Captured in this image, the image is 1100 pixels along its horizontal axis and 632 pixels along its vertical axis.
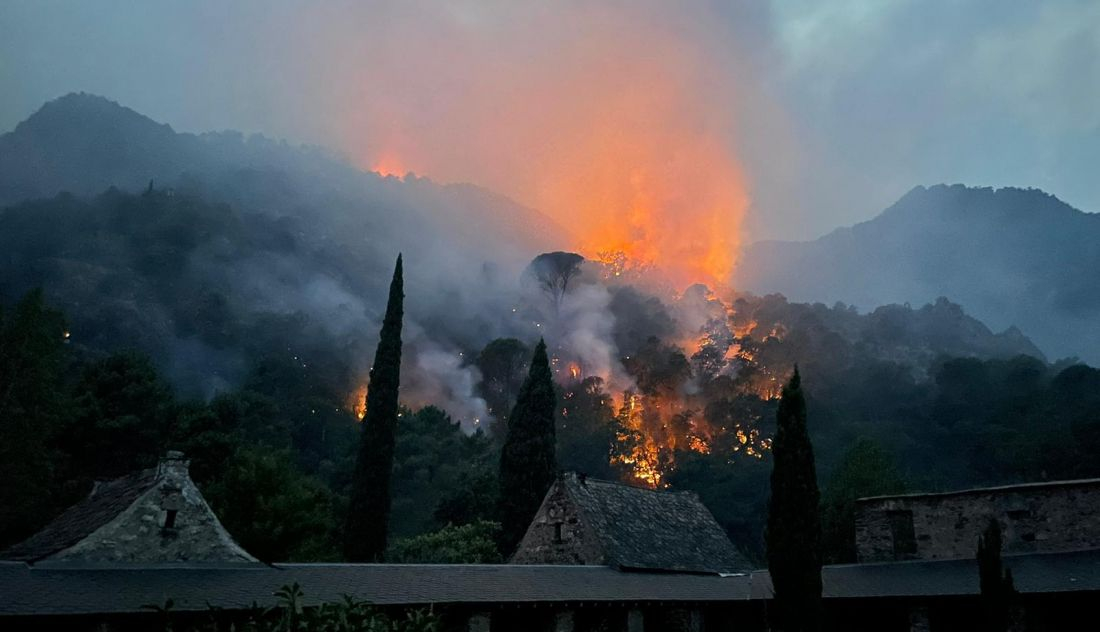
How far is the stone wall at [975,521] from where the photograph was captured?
2591cm

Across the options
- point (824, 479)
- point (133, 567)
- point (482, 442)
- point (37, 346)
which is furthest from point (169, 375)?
point (133, 567)

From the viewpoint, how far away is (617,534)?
30781 millimetres

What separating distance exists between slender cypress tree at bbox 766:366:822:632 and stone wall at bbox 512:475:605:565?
8904mm

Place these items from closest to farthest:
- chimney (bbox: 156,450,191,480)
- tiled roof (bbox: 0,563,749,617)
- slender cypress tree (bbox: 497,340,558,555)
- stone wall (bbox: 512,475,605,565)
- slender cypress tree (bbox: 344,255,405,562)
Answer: tiled roof (bbox: 0,563,749,617), chimney (bbox: 156,450,191,480), stone wall (bbox: 512,475,605,565), slender cypress tree (bbox: 344,255,405,562), slender cypress tree (bbox: 497,340,558,555)

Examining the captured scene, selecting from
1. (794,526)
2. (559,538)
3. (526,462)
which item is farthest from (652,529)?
(526,462)

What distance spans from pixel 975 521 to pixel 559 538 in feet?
49.7

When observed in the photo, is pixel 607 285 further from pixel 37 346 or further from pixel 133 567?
pixel 133 567

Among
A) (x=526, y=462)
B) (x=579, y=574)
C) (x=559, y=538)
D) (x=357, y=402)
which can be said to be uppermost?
(x=357, y=402)

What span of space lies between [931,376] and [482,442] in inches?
2558

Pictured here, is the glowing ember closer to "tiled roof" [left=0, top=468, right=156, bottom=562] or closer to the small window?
"tiled roof" [left=0, top=468, right=156, bottom=562]

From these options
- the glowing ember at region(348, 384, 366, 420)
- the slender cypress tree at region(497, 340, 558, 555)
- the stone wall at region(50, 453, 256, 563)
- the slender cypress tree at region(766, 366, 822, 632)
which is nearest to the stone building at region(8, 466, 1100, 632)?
the stone wall at region(50, 453, 256, 563)

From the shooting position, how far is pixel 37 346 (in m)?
41.8

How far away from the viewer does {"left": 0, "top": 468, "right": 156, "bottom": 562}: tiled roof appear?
21891 millimetres

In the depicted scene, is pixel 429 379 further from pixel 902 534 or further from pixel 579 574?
pixel 902 534
